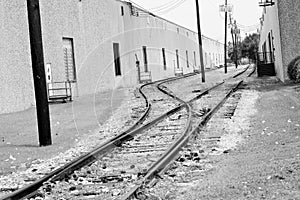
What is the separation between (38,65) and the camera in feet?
42.9

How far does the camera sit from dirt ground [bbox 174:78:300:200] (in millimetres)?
6691

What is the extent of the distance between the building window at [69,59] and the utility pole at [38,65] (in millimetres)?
16741

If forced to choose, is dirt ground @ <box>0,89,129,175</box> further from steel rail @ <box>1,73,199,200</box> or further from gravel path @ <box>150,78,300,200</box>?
gravel path @ <box>150,78,300,200</box>

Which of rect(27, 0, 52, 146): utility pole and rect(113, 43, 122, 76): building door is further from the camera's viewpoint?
rect(113, 43, 122, 76): building door

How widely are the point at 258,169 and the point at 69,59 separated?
23687mm

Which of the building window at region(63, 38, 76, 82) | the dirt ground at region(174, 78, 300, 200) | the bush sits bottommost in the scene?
the dirt ground at region(174, 78, 300, 200)

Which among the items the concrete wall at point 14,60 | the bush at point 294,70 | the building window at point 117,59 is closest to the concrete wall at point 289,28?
the bush at point 294,70

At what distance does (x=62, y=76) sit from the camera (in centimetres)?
2912

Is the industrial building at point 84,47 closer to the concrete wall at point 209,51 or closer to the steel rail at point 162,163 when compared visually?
the steel rail at point 162,163

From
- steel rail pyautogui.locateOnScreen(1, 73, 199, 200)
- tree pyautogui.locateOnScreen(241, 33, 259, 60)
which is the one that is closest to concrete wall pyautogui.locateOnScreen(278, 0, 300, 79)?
steel rail pyautogui.locateOnScreen(1, 73, 199, 200)

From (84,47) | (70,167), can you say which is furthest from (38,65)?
(84,47)

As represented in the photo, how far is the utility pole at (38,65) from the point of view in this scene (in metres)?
13.0

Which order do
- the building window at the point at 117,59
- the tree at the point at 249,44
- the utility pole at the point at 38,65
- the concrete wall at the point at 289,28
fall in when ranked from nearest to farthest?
the utility pole at the point at 38,65, the concrete wall at the point at 289,28, the building window at the point at 117,59, the tree at the point at 249,44

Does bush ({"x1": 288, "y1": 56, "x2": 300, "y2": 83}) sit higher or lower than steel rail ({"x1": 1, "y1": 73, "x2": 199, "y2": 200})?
higher
